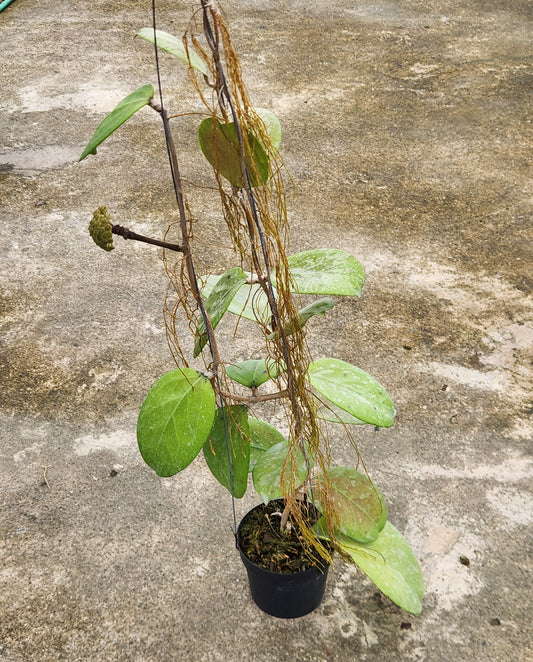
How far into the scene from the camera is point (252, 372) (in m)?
1.25

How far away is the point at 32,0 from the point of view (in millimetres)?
5004

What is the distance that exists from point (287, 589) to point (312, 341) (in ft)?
3.28

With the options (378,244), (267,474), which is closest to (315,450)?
(267,474)

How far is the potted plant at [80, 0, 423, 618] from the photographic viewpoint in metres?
0.87

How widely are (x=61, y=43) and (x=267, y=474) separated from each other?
13.0 ft

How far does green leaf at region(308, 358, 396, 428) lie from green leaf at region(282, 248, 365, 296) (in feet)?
0.59

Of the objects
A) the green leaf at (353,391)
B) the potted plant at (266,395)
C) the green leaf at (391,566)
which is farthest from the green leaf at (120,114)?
the green leaf at (391,566)

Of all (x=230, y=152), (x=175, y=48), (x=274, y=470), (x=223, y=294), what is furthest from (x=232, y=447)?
(x=175, y=48)

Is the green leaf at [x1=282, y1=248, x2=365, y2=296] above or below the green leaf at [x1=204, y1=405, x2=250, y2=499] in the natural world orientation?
above

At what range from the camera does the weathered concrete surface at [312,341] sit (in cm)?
156

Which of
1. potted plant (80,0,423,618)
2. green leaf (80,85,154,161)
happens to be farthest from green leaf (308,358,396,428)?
green leaf (80,85,154,161)

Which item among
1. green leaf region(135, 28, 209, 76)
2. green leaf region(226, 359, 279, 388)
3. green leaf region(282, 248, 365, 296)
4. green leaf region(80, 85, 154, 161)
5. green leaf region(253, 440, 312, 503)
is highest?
green leaf region(135, 28, 209, 76)

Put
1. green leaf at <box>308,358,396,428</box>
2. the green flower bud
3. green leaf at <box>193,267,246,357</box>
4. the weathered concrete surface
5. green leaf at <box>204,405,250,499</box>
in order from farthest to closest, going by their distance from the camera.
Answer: the weathered concrete surface
green leaf at <box>204,405,250,499</box>
green leaf at <box>308,358,396,428</box>
green leaf at <box>193,267,246,357</box>
the green flower bud

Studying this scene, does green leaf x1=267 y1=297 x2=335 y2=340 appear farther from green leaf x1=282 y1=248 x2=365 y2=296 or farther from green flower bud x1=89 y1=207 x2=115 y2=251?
green flower bud x1=89 y1=207 x2=115 y2=251
